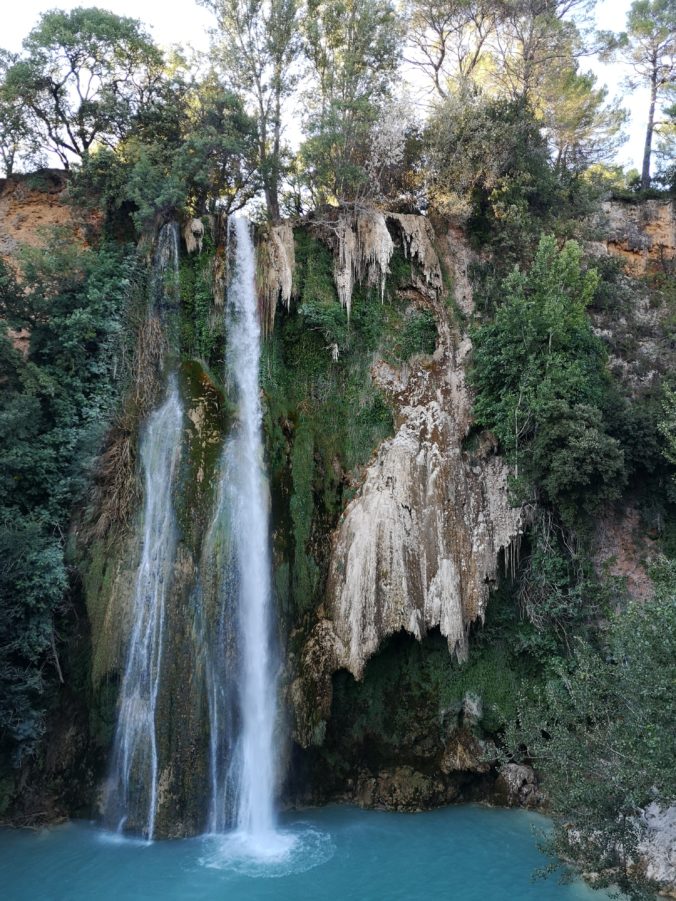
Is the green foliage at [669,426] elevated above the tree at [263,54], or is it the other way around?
the tree at [263,54]

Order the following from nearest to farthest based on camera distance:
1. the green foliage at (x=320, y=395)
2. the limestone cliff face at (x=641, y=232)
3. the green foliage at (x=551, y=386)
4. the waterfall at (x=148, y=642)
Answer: the waterfall at (x=148, y=642)
the green foliage at (x=551, y=386)
the green foliage at (x=320, y=395)
the limestone cliff face at (x=641, y=232)

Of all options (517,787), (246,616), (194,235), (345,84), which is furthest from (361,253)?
(517,787)

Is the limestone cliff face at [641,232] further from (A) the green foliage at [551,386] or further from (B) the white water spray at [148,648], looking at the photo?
(B) the white water spray at [148,648]

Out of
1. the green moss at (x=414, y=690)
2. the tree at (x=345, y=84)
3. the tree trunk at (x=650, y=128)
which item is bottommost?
the green moss at (x=414, y=690)

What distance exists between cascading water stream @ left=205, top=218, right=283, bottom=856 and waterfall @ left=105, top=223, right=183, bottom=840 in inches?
45.7

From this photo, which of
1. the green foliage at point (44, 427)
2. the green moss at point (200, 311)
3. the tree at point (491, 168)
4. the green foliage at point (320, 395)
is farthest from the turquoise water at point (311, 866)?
the tree at point (491, 168)

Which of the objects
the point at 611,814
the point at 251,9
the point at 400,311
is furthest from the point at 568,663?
the point at 251,9

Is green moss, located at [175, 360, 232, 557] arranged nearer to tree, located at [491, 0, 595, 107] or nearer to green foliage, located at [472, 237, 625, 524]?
green foliage, located at [472, 237, 625, 524]

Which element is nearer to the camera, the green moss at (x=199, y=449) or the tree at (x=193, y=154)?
the green moss at (x=199, y=449)

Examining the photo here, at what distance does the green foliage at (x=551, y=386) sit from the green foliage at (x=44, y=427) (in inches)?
344

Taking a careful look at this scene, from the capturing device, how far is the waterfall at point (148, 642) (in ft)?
39.9

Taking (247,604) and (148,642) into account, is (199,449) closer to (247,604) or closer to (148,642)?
(247,604)

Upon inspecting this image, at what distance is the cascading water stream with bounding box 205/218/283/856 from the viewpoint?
12.4 m

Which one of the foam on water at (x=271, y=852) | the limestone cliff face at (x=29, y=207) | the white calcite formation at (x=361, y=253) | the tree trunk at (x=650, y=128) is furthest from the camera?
the tree trunk at (x=650, y=128)
